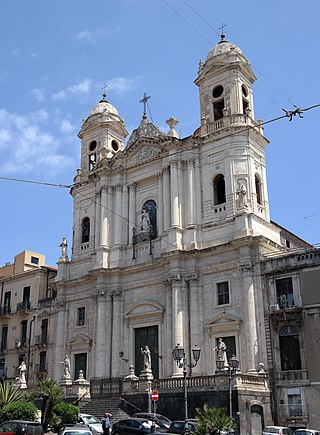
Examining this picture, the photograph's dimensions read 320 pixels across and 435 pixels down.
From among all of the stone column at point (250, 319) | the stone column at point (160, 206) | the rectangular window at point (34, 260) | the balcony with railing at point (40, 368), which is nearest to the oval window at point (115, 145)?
the stone column at point (160, 206)

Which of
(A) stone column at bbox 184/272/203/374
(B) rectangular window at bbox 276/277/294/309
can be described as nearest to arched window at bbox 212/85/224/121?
(A) stone column at bbox 184/272/203/374

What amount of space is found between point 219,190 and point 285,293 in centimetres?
953

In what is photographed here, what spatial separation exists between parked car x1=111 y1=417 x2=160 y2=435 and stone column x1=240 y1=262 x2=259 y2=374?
28.7 ft

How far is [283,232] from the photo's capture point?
41531mm

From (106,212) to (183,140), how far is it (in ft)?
27.8

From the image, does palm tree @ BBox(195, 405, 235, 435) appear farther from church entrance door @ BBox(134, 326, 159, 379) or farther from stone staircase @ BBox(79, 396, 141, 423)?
church entrance door @ BBox(134, 326, 159, 379)

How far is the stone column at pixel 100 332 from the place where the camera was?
38312 millimetres

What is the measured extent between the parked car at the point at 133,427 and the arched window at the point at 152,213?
56.7 feet

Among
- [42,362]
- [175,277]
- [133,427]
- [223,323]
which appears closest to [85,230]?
[42,362]

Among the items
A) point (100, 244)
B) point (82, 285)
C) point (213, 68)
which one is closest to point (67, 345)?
point (82, 285)

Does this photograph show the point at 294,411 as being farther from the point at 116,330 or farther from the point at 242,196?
the point at 116,330

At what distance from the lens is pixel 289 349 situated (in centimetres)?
3117

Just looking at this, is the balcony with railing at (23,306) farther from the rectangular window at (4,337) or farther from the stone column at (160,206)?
the stone column at (160,206)

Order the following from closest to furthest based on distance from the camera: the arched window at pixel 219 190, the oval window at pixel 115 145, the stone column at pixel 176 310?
the stone column at pixel 176 310 < the arched window at pixel 219 190 < the oval window at pixel 115 145
